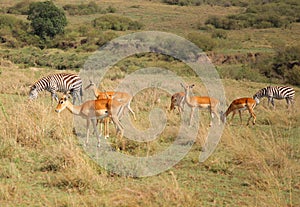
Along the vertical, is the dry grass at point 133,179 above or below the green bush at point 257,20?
below

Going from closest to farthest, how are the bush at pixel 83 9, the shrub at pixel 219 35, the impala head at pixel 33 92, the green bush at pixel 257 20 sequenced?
the impala head at pixel 33 92
the shrub at pixel 219 35
the green bush at pixel 257 20
the bush at pixel 83 9

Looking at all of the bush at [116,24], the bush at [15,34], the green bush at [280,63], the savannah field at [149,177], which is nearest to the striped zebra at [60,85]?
the savannah field at [149,177]

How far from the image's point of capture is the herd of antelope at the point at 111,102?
29.6ft

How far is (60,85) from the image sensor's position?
50.8ft

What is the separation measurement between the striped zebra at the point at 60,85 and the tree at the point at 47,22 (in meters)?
29.1

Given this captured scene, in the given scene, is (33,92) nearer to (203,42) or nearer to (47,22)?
(203,42)

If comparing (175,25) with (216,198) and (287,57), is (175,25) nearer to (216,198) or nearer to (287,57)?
(287,57)

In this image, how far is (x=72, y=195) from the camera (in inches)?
246

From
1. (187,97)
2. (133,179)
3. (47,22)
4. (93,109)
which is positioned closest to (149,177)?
(133,179)

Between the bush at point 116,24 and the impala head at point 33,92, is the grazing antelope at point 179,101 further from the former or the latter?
the bush at point 116,24

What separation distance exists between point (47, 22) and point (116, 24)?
9.26 meters

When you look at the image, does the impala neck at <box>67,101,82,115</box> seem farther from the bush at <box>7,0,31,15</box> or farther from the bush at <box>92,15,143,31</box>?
the bush at <box>7,0,31,15</box>

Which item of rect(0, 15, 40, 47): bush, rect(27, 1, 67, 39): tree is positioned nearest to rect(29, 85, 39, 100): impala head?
rect(0, 15, 40, 47): bush

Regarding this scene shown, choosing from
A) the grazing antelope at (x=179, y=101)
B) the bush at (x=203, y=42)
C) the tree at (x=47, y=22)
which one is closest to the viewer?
the grazing antelope at (x=179, y=101)
